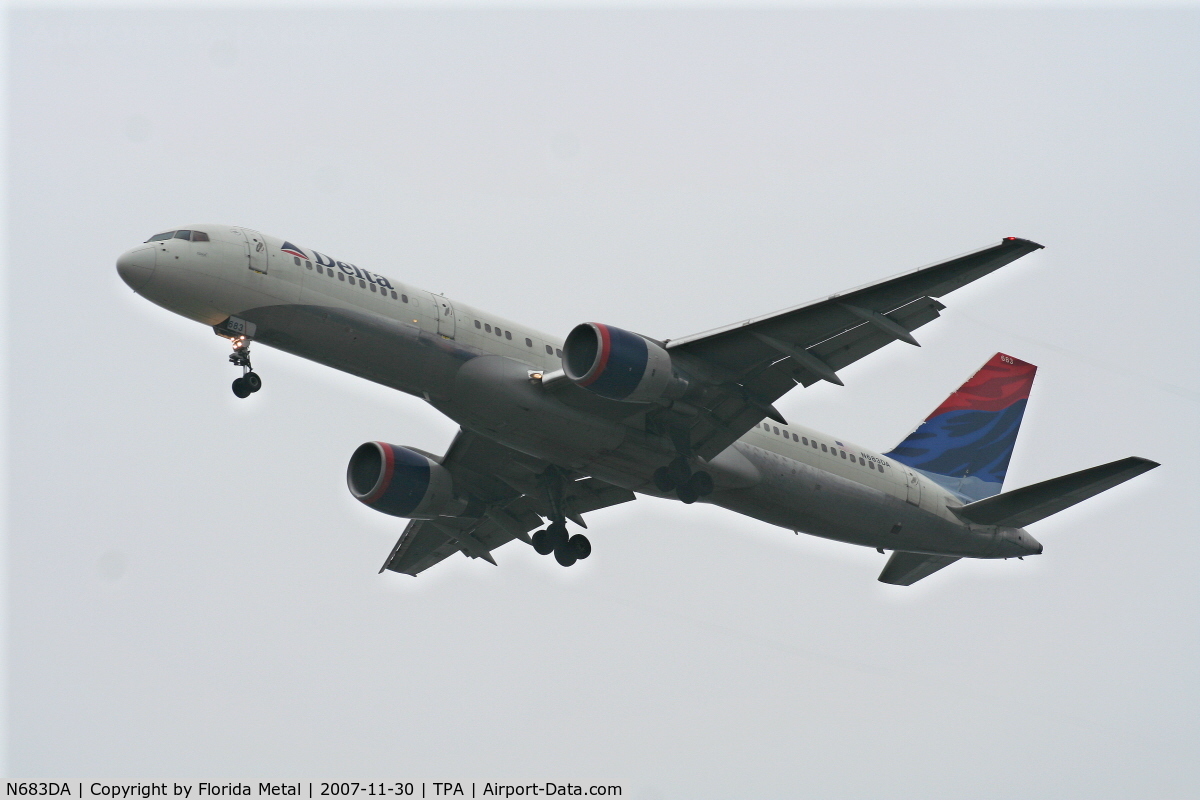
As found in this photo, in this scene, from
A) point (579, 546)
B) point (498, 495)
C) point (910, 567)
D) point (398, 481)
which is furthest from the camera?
point (910, 567)

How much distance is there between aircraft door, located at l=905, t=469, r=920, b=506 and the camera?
122 ft

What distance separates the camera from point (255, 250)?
98.1 feet

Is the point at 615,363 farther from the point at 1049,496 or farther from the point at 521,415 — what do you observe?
the point at 1049,496

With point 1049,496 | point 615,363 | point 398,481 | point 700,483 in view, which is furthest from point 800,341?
point 398,481

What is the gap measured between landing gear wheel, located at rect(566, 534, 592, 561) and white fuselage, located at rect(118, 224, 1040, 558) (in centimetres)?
296

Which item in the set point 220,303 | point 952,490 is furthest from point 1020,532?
point 220,303

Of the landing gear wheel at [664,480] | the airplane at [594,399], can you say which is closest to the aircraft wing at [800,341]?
the airplane at [594,399]

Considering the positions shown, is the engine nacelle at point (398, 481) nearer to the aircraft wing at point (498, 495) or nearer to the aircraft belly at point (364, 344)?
the aircraft wing at point (498, 495)

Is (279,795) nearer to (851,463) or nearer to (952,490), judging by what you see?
(851,463)

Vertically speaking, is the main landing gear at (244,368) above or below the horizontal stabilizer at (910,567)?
above

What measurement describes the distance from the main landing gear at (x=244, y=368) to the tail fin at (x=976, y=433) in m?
19.2

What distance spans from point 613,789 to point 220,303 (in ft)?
48.9

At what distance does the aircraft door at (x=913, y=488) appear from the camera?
122 ft

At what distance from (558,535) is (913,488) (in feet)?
32.0
